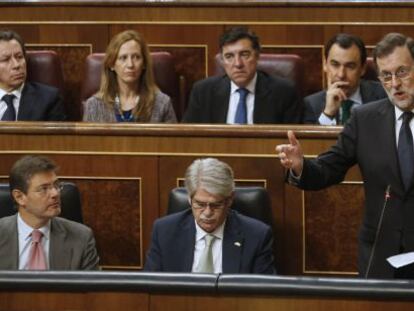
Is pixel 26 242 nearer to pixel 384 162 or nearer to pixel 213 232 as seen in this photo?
pixel 213 232

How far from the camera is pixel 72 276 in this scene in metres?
1.48

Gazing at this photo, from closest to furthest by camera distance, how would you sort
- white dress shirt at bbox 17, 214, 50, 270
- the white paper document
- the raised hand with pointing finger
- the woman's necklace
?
the white paper document, the raised hand with pointing finger, white dress shirt at bbox 17, 214, 50, 270, the woman's necklace

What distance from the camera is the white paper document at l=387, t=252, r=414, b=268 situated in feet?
5.89

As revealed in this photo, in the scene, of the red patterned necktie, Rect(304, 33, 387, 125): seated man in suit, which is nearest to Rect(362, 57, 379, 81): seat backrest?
Rect(304, 33, 387, 125): seated man in suit

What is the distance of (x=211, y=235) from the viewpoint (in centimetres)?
220

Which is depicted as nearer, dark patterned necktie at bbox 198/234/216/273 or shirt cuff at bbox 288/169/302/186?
shirt cuff at bbox 288/169/302/186

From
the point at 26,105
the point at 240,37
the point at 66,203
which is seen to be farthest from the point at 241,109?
the point at 66,203

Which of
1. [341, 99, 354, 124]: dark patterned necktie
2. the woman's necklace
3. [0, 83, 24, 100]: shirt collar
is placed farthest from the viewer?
[0, 83, 24, 100]: shirt collar

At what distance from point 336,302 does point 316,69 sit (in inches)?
71.6

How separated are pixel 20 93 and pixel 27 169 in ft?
2.31

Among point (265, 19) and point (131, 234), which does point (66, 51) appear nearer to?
point (265, 19)

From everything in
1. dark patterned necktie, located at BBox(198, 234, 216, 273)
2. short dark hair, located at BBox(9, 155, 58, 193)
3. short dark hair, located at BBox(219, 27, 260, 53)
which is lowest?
dark patterned necktie, located at BBox(198, 234, 216, 273)

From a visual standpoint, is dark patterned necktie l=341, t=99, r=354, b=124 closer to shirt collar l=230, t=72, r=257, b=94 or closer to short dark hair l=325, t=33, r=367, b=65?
short dark hair l=325, t=33, r=367, b=65

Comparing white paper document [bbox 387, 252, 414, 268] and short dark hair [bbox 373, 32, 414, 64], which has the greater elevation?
short dark hair [bbox 373, 32, 414, 64]
